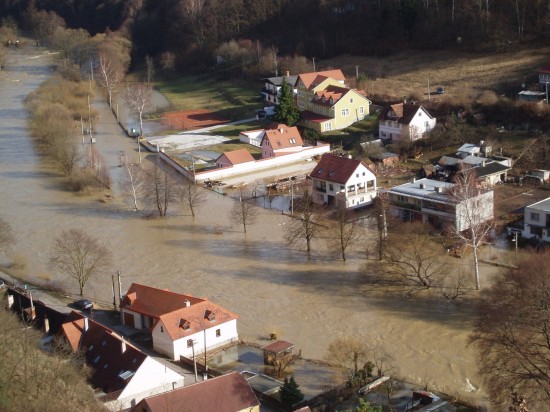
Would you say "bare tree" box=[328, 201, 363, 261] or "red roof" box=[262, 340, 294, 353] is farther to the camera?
"bare tree" box=[328, 201, 363, 261]

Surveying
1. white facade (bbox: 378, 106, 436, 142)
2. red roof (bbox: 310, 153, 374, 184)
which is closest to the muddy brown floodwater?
red roof (bbox: 310, 153, 374, 184)

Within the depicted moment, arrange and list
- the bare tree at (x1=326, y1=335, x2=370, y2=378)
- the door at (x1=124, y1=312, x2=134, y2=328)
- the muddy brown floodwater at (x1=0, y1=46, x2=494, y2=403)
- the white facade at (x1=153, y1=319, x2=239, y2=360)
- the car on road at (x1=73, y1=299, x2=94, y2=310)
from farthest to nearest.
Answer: the car on road at (x1=73, y1=299, x2=94, y2=310) < the door at (x1=124, y1=312, x2=134, y2=328) < the muddy brown floodwater at (x1=0, y1=46, x2=494, y2=403) < the white facade at (x1=153, y1=319, x2=239, y2=360) < the bare tree at (x1=326, y1=335, x2=370, y2=378)

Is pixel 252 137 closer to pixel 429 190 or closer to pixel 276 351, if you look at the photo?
pixel 429 190

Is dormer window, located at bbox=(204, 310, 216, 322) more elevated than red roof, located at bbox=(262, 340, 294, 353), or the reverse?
dormer window, located at bbox=(204, 310, 216, 322)

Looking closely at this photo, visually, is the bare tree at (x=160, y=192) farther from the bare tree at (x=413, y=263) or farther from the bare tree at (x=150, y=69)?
the bare tree at (x=150, y=69)

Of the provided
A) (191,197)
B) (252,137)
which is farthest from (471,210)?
(252,137)

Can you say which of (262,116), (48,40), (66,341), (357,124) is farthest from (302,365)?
(48,40)

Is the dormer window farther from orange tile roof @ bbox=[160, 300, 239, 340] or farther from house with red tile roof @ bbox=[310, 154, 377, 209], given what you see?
house with red tile roof @ bbox=[310, 154, 377, 209]

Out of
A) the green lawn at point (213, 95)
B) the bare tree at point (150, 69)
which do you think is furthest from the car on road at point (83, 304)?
the bare tree at point (150, 69)
